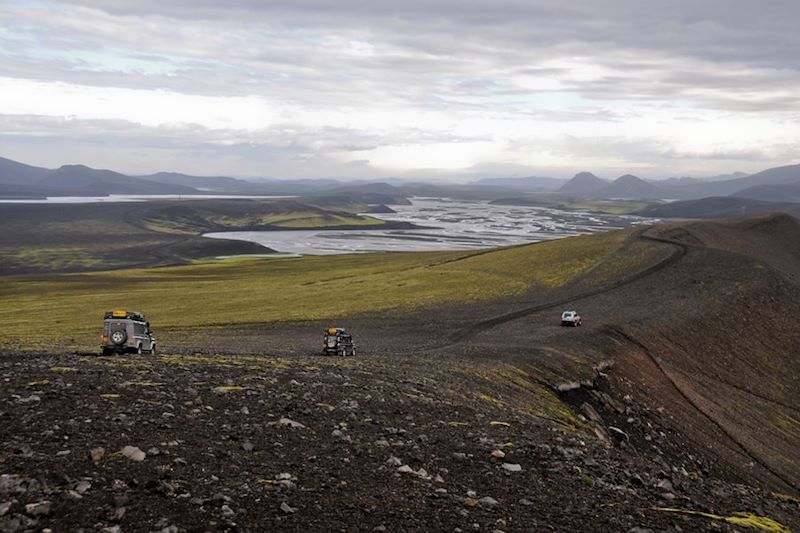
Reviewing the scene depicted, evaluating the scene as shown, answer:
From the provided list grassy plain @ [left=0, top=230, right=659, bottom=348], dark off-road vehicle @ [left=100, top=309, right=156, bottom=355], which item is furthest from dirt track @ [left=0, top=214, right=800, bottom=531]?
grassy plain @ [left=0, top=230, right=659, bottom=348]

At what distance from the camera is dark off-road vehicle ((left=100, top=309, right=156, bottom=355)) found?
34.3 meters

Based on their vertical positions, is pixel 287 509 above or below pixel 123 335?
above

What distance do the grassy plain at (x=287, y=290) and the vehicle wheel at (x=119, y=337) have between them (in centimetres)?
2428

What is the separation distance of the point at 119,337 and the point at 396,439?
67.8 feet

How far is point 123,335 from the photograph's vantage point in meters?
34.6

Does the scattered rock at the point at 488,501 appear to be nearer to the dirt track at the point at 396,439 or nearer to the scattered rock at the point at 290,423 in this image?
the dirt track at the point at 396,439

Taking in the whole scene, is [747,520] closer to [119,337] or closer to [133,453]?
[133,453]

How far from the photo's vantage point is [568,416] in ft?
108

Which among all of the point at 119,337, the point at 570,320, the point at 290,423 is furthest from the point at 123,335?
the point at 570,320

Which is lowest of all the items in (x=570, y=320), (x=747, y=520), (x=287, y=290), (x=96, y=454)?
(x=287, y=290)

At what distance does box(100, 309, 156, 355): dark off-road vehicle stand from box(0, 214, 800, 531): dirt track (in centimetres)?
355

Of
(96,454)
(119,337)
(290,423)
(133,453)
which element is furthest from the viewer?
(119,337)

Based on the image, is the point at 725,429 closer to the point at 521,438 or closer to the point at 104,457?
the point at 521,438

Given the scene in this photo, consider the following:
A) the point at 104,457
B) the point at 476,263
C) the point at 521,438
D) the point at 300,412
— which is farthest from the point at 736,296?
the point at 104,457
